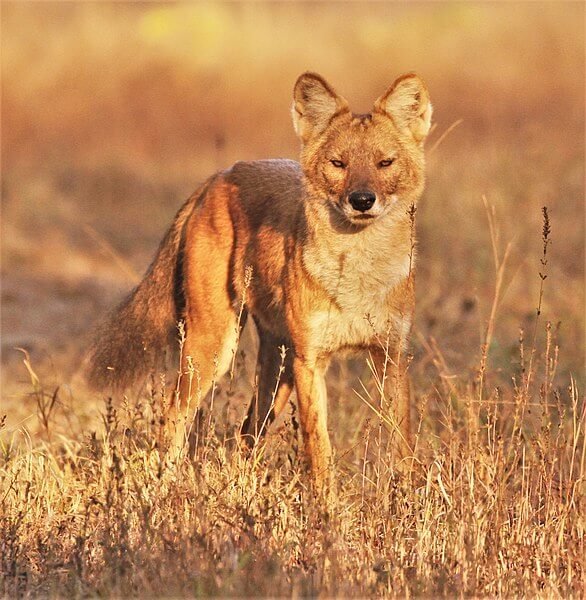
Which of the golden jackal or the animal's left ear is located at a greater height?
the animal's left ear

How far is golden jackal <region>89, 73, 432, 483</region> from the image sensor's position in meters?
5.47

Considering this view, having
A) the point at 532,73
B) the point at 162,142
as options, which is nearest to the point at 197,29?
the point at 162,142

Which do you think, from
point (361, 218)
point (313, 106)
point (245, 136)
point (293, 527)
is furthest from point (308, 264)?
point (245, 136)

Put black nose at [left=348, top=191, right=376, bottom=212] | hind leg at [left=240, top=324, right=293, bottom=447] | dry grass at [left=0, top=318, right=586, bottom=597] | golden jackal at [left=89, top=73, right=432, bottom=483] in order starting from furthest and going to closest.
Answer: hind leg at [left=240, top=324, right=293, bottom=447] → golden jackal at [left=89, top=73, right=432, bottom=483] → black nose at [left=348, top=191, right=376, bottom=212] → dry grass at [left=0, top=318, right=586, bottom=597]

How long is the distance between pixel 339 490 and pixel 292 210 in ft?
4.89

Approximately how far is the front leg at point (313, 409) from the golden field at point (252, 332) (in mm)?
111

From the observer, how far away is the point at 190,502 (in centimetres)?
473

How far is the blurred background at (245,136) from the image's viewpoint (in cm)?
949

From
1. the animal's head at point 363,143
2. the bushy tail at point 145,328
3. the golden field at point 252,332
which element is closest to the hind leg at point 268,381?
the golden field at point 252,332

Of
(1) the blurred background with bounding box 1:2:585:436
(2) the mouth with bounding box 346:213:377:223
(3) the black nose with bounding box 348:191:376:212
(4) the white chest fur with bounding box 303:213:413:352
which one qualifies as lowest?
(1) the blurred background with bounding box 1:2:585:436

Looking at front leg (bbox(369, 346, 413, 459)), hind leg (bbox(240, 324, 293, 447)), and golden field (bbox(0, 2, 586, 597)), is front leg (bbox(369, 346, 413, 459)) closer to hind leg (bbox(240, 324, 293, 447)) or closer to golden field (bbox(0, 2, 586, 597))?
golden field (bbox(0, 2, 586, 597))

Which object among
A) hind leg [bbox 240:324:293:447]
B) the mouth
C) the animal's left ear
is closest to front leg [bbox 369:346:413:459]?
the mouth

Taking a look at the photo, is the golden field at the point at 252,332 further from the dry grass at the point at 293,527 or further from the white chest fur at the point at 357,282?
the white chest fur at the point at 357,282

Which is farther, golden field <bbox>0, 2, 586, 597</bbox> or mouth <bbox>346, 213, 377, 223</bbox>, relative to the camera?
mouth <bbox>346, 213, 377, 223</bbox>
